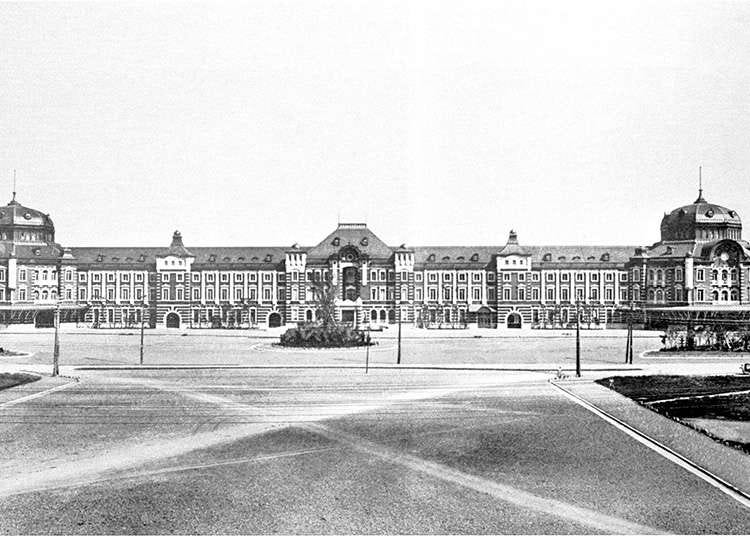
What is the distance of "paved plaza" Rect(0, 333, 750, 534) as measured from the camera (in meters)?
11.7

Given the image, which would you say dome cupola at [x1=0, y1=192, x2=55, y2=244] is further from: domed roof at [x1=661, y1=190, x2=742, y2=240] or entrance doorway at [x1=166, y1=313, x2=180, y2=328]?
domed roof at [x1=661, y1=190, x2=742, y2=240]

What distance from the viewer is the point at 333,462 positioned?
1488cm

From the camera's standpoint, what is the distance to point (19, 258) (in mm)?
68500

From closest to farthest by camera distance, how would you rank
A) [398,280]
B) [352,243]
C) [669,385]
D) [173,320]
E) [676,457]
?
[676,457]
[669,385]
[398,280]
[173,320]
[352,243]

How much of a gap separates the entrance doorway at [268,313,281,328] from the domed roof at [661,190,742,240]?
45.6 metres

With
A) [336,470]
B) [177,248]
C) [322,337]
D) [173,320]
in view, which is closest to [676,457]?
[336,470]

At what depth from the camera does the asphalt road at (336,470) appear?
11.6 metres

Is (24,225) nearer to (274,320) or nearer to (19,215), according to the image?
(19,215)

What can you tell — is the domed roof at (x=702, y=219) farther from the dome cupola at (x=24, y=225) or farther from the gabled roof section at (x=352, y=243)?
the dome cupola at (x=24, y=225)

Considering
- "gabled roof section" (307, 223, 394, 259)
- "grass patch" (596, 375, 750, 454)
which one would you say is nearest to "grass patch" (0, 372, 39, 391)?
"grass patch" (596, 375, 750, 454)

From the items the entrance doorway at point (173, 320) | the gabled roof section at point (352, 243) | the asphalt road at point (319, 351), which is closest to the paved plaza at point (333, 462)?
the asphalt road at point (319, 351)

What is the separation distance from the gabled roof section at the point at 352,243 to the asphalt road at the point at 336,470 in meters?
55.4

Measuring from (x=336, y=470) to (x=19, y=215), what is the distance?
6257cm

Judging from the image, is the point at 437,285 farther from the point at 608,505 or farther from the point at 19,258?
the point at 608,505
